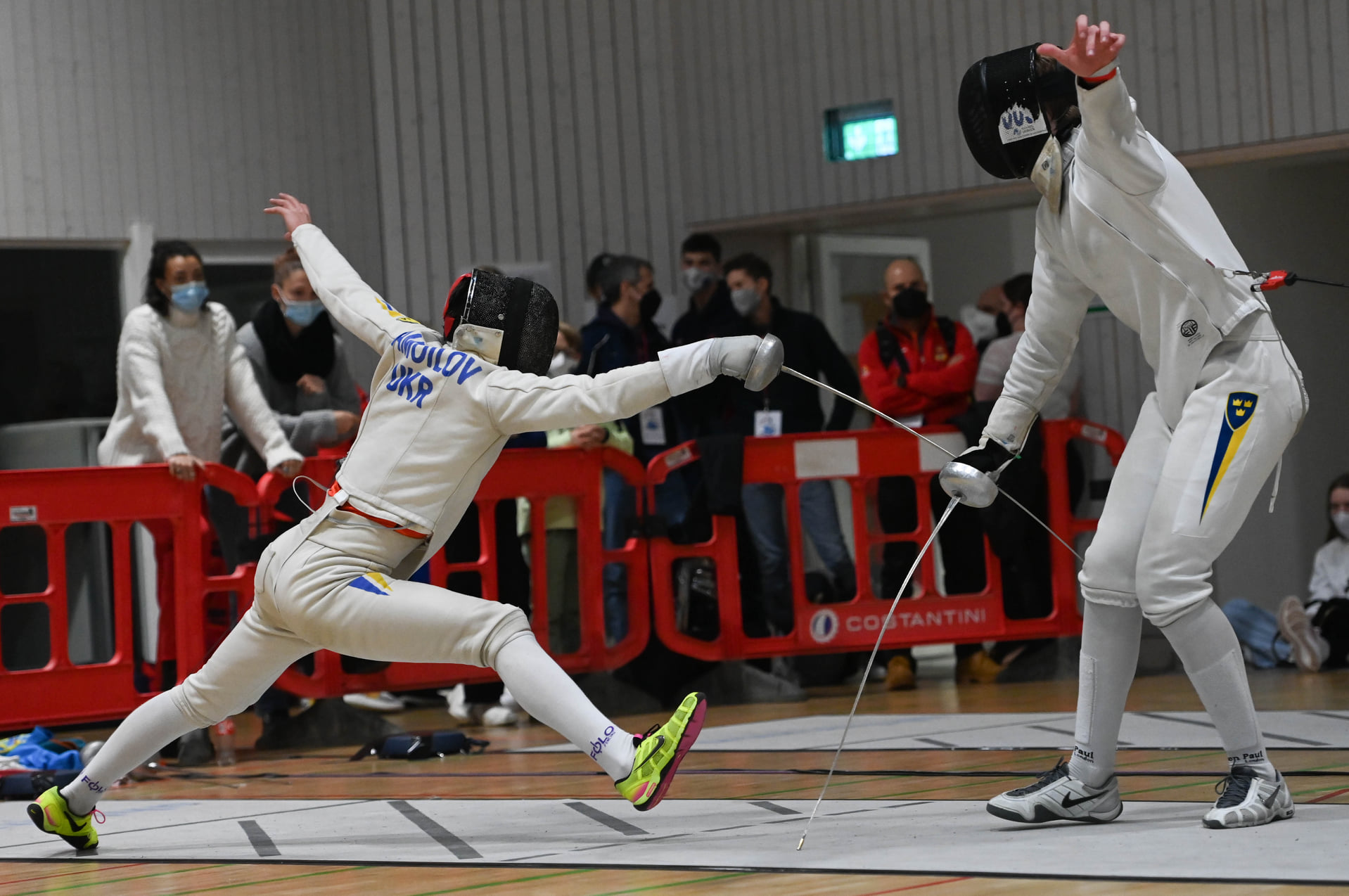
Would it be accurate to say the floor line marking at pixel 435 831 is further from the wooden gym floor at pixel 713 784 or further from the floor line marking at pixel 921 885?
the floor line marking at pixel 921 885

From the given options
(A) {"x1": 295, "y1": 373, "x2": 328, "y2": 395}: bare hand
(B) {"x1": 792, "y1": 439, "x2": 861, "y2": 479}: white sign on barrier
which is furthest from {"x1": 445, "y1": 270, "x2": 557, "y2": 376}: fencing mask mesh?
(B) {"x1": 792, "y1": 439, "x2": 861, "y2": 479}: white sign on barrier

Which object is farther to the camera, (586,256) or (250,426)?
(586,256)

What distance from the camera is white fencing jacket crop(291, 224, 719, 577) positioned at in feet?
11.8

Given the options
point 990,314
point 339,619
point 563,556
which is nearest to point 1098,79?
point 339,619

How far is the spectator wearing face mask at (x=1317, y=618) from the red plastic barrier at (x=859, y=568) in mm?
806

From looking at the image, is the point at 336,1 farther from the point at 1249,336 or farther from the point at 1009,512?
the point at 1249,336

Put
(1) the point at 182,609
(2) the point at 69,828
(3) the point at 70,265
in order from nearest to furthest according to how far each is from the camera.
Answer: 1. (2) the point at 69,828
2. (1) the point at 182,609
3. (3) the point at 70,265

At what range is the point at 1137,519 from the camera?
3480 mm

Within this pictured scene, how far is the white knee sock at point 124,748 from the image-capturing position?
3738 mm

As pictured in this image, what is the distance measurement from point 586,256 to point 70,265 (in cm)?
254

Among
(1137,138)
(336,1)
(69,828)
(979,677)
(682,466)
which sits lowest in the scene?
(979,677)

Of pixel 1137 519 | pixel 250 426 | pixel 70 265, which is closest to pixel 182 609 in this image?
pixel 250 426

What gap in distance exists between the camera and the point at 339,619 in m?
3.65

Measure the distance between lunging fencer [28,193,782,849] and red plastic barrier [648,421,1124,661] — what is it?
104 inches
